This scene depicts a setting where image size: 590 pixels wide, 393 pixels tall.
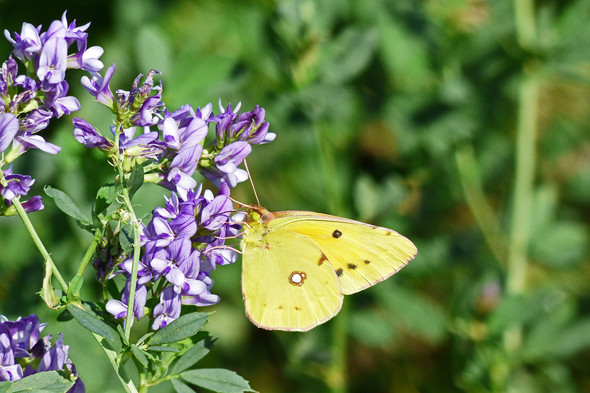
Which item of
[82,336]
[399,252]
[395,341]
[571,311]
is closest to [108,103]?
[399,252]

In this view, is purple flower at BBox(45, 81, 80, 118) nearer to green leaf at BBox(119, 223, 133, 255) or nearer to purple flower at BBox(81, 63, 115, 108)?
purple flower at BBox(81, 63, 115, 108)

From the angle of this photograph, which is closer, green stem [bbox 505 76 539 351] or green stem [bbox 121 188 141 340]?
green stem [bbox 121 188 141 340]

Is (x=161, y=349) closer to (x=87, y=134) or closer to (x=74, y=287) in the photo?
(x=74, y=287)

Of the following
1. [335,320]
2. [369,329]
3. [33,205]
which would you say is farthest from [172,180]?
[369,329]

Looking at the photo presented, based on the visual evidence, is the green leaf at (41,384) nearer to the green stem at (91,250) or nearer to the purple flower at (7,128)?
the green stem at (91,250)

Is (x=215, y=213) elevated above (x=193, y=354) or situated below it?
above

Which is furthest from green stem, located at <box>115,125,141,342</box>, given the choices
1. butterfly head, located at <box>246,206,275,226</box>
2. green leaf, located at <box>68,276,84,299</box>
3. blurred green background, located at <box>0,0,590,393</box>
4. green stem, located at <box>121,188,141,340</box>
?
blurred green background, located at <box>0,0,590,393</box>

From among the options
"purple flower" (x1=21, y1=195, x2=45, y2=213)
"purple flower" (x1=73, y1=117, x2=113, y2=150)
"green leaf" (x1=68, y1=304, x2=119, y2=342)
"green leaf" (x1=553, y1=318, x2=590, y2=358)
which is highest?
"purple flower" (x1=73, y1=117, x2=113, y2=150)

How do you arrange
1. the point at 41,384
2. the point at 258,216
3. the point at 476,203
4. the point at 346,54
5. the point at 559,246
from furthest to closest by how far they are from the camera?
the point at 476,203 → the point at 559,246 → the point at 346,54 → the point at 258,216 → the point at 41,384

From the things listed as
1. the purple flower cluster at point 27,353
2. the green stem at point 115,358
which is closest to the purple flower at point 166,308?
the green stem at point 115,358
